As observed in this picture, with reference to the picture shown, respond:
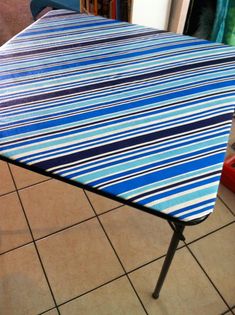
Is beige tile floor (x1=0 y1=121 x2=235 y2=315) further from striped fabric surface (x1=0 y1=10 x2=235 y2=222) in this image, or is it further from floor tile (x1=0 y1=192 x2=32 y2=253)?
striped fabric surface (x1=0 y1=10 x2=235 y2=222)

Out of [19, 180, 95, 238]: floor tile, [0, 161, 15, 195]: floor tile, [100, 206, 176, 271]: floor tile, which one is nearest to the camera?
[100, 206, 176, 271]: floor tile

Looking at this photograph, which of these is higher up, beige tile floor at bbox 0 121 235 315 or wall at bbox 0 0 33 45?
wall at bbox 0 0 33 45

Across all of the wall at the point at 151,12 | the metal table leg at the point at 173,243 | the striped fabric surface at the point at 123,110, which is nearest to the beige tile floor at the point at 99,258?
the metal table leg at the point at 173,243

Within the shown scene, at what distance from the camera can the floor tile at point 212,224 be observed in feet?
4.46

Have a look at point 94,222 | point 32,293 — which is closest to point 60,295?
point 32,293

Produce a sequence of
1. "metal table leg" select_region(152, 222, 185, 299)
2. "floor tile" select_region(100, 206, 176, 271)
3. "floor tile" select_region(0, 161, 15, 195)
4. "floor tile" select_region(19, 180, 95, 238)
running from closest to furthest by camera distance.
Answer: "metal table leg" select_region(152, 222, 185, 299), "floor tile" select_region(100, 206, 176, 271), "floor tile" select_region(19, 180, 95, 238), "floor tile" select_region(0, 161, 15, 195)

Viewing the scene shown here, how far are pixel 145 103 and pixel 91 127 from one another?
17 centimetres

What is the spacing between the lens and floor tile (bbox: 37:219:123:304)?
1.21 metres

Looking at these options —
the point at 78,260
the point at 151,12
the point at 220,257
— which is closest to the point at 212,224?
the point at 220,257

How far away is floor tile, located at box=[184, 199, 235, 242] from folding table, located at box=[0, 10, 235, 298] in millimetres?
472

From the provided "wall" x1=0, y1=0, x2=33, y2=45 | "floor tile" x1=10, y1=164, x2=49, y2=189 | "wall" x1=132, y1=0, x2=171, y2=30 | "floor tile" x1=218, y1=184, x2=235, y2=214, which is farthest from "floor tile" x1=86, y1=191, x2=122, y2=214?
"wall" x1=0, y1=0, x2=33, y2=45

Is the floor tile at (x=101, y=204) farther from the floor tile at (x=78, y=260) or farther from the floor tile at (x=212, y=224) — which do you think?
the floor tile at (x=212, y=224)

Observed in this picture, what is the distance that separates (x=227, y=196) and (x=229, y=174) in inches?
4.7

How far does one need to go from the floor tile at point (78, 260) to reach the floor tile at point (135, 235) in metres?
0.05
